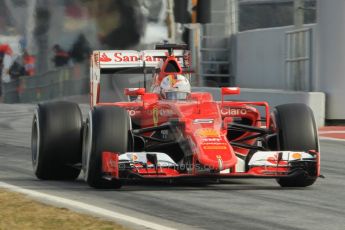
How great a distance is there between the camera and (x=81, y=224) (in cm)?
901

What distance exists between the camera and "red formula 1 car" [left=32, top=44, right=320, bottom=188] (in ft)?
36.9

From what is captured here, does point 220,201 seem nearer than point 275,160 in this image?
Yes

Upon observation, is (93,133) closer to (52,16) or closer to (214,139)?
(214,139)

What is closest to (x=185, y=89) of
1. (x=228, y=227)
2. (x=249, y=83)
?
(x=228, y=227)

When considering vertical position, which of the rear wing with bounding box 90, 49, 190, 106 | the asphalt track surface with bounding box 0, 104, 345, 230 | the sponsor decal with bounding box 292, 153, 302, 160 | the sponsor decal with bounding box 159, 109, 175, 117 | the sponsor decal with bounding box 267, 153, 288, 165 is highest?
the rear wing with bounding box 90, 49, 190, 106

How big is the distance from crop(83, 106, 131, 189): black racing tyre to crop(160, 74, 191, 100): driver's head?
1596 mm

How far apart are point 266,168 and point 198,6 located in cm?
2100

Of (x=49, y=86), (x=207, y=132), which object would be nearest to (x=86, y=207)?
(x=207, y=132)

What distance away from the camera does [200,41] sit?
3228 cm

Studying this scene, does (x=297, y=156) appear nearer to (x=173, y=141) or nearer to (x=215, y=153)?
(x=215, y=153)

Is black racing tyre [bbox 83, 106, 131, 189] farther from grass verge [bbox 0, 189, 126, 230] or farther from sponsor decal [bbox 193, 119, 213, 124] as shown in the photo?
grass verge [bbox 0, 189, 126, 230]

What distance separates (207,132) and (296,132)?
1.01m

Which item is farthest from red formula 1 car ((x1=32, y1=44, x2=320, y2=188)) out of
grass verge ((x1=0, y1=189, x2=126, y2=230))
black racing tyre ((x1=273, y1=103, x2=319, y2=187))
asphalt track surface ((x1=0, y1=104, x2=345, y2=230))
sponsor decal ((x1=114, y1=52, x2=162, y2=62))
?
sponsor decal ((x1=114, y1=52, x2=162, y2=62))

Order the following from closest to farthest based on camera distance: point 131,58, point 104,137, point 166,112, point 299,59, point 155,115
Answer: point 104,137, point 166,112, point 155,115, point 131,58, point 299,59
